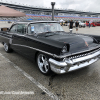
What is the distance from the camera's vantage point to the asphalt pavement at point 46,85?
8.14ft

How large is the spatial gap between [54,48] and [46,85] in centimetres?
95

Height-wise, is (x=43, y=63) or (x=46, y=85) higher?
(x=43, y=63)

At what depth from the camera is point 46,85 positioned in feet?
9.43

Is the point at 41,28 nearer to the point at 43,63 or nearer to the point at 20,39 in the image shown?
the point at 20,39

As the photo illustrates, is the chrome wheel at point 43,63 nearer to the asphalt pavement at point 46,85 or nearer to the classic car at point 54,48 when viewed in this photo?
the classic car at point 54,48

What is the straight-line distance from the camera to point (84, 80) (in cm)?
310

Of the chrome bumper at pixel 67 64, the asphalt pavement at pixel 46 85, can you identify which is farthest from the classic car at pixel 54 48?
the asphalt pavement at pixel 46 85

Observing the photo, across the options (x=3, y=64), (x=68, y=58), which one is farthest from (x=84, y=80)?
(x=3, y=64)

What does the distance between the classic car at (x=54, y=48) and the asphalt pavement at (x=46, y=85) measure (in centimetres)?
37

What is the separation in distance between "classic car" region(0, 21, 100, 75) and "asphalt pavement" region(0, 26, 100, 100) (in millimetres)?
365

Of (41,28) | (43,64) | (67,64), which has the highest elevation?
(41,28)

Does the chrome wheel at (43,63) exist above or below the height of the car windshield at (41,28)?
below

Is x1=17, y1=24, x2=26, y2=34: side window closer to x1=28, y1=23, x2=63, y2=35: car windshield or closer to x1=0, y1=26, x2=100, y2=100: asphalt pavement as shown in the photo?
x1=28, y1=23, x2=63, y2=35: car windshield

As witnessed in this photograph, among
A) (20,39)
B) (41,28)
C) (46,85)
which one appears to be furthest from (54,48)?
(20,39)
